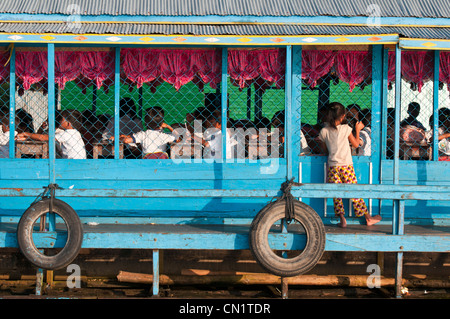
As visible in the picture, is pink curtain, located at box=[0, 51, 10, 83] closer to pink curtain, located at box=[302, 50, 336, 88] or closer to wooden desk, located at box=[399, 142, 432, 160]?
pink curtain, located at box=[302, 50, 336, 88]

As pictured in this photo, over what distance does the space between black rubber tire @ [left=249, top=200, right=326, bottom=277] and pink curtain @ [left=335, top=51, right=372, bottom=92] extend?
6.24 feet

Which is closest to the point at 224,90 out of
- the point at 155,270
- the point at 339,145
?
the point at 339,145

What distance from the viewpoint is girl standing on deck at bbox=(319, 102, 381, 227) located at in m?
5.87

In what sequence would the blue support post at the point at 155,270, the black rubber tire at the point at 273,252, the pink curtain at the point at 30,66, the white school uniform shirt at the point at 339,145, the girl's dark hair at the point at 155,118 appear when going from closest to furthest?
the black rubber tire at the point at 273,252, the blue support post at the point at 155,270, the white school uniform shirt at the point at 339,145, the pink curtain at the point at 30,66, the girl's dark hair at the point at 155,118

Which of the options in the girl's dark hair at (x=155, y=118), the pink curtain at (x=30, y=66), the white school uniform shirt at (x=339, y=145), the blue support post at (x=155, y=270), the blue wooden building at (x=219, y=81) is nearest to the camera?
the blue support post at (x=155, y=270)

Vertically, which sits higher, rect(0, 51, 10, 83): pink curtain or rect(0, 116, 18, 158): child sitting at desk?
rect(0, 51, 10, 83): pink curtain

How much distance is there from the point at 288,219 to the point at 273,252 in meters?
0.35

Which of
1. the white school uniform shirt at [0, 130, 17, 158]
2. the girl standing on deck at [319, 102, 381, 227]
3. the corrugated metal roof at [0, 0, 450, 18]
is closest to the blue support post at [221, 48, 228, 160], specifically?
the corrugated metal roof at [0, 0, 450, 18]

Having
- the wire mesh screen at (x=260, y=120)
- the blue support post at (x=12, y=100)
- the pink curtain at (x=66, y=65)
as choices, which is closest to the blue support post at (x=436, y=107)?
the wire mesh screen at (x=260, y=120)

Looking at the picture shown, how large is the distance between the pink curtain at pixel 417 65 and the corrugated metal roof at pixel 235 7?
1.45ft

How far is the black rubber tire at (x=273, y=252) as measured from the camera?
201 inches

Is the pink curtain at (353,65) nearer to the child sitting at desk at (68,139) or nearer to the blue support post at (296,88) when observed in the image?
the blue support post at (296,88)

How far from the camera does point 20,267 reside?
20.7ft

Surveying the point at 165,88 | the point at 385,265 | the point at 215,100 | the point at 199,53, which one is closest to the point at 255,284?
the point at 385,265
